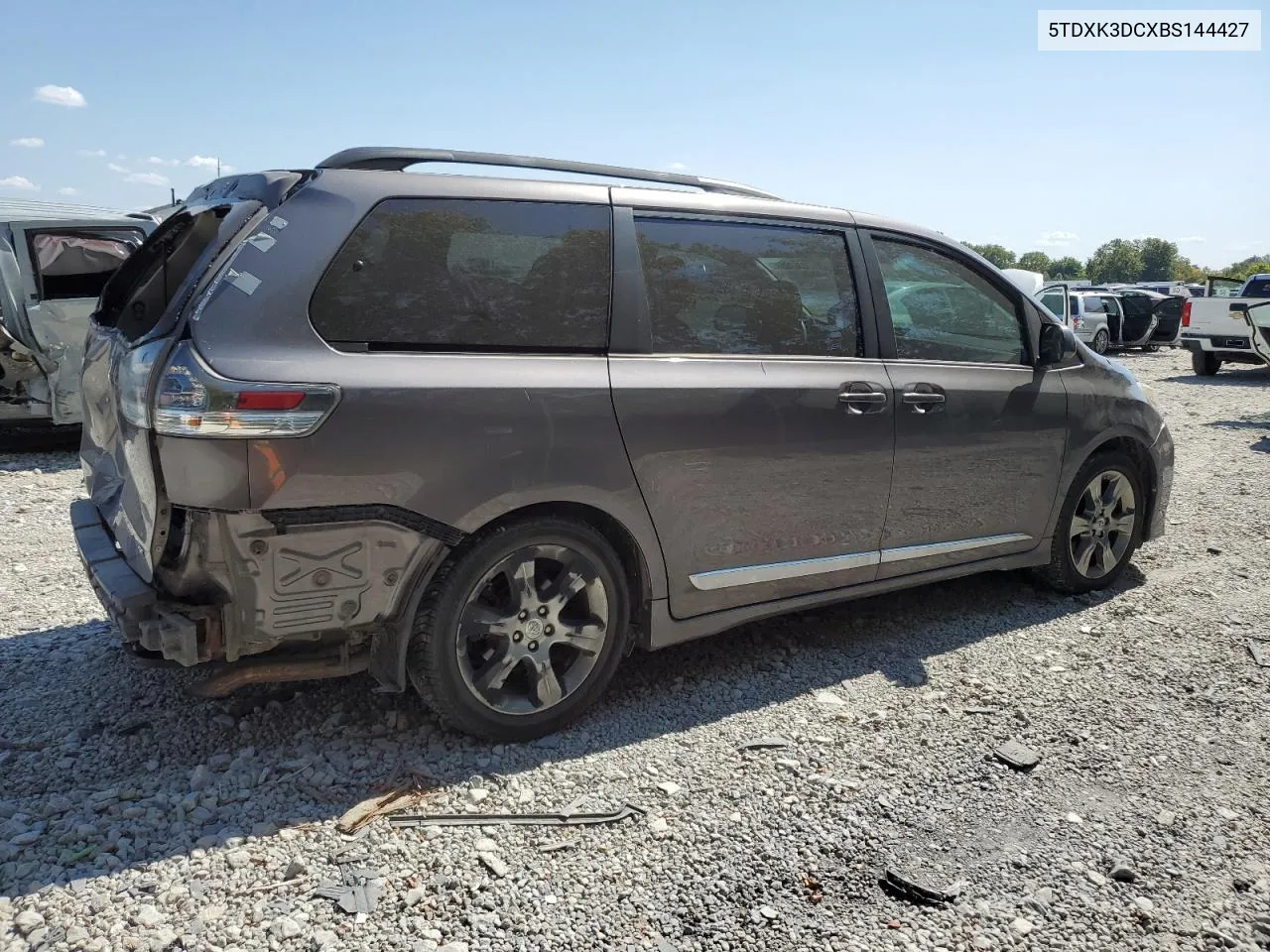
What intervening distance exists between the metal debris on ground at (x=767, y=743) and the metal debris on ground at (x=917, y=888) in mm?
740

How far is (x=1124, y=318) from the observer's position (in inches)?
1025

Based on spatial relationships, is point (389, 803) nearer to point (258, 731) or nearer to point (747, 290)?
point (258, 731)

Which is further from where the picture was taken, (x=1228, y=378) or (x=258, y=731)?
(x=1228, y=378)

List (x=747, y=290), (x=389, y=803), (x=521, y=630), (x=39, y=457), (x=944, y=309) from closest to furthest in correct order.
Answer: (x=389, y=803)
(x=521, y=630)
(x=747, y=290)
(x=944, y=309)
(x=39, y=457)

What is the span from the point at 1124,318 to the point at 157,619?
90.6 feet

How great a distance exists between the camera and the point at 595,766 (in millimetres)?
3273

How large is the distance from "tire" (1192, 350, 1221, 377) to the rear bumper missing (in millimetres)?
19539

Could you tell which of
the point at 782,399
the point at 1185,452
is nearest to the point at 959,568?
the point at 782,399

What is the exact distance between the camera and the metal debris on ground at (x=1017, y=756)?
3336 mm

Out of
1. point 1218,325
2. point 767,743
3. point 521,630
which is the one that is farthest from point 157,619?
point 1218,325

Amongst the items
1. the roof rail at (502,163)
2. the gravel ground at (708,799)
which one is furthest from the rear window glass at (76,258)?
the roof rail at (502,163)

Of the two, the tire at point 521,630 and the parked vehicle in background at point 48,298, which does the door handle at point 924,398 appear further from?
the parked vehicle in background at point 48,298

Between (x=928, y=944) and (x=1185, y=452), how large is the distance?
29.0ft

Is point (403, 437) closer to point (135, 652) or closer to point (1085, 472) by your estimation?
point (135, 652)
